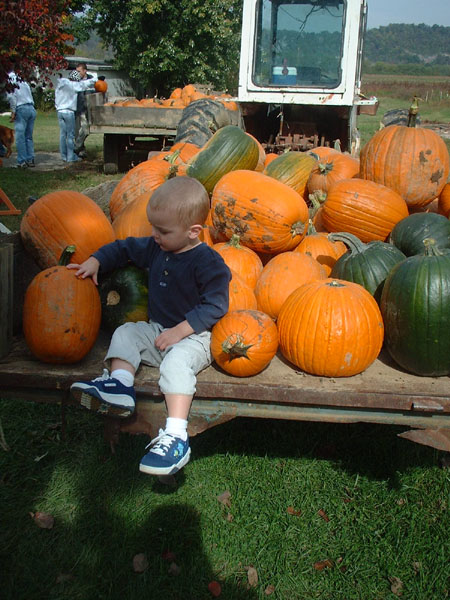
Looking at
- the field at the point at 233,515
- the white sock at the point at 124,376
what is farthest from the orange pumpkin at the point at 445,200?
the white sock at the point at 124,376

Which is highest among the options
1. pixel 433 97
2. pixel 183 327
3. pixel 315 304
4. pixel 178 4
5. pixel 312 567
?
pixel 178 4

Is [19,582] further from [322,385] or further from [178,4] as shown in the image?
[178,4]

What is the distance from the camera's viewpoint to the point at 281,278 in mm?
2830

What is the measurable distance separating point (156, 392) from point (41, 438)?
1531 mm

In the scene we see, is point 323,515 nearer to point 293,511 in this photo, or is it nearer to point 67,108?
point 293,511

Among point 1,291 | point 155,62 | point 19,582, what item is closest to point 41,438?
point 19,582

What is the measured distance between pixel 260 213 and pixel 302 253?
337 millimetres

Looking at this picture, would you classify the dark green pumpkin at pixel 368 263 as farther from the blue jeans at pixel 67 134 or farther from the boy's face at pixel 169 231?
the blue jeans at pixel 67 134

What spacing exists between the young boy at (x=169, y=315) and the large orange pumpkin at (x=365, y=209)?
3.47ft

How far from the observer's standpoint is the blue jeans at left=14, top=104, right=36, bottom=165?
1216cm

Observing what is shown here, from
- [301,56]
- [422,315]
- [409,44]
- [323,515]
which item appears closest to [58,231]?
[422,315]

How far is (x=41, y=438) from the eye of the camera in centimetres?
338

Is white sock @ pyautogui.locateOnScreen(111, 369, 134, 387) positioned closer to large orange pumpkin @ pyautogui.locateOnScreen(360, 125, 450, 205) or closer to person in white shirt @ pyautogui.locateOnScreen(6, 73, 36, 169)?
large orange pumpkin @ pyautogui.locateOnScreen(360, 125, 450, 205)

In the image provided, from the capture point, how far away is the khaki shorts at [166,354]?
2.17 meters
